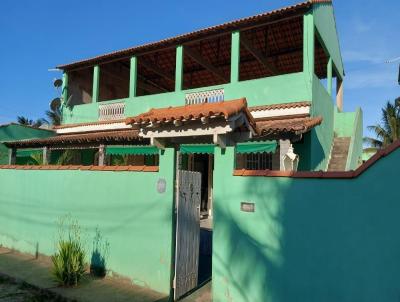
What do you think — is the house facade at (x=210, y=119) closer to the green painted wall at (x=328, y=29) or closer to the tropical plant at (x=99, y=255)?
the green painted wall at (x=328, y=29)

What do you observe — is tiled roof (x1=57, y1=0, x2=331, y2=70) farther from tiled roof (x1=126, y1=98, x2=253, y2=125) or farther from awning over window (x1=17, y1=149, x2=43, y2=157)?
tiled roof (x1=126, y1=98, x2=253, y2=125)

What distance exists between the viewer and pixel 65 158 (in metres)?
16.5

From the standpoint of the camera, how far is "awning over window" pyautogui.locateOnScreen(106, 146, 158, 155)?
13080mm

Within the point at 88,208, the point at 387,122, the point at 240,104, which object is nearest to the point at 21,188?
the point at 88,208

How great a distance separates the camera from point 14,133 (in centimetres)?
1966

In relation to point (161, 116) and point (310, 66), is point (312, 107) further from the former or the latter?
point (161, 116)

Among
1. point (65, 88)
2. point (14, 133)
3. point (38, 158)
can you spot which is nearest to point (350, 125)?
point (38, 158)

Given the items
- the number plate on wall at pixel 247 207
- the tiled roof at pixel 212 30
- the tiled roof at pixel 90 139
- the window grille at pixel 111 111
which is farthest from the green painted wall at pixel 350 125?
the number plate on wall at pixel 247 207

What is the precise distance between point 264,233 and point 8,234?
841 cm

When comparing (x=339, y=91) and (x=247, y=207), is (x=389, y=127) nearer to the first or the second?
(x=339, y=91)

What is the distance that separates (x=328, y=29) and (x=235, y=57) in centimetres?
500

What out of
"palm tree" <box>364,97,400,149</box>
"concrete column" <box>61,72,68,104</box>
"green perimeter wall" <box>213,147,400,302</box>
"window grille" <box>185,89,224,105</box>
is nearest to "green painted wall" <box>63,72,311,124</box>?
"window grille" <box>185,89,224,105</box>

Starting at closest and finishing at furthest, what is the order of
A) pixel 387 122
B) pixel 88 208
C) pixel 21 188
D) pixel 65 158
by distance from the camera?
pixel 88 208, pixel 21 188, pixel 65 158, pixel 387 122

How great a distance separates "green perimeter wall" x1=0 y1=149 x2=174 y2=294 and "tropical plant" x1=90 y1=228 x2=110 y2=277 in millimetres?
139
